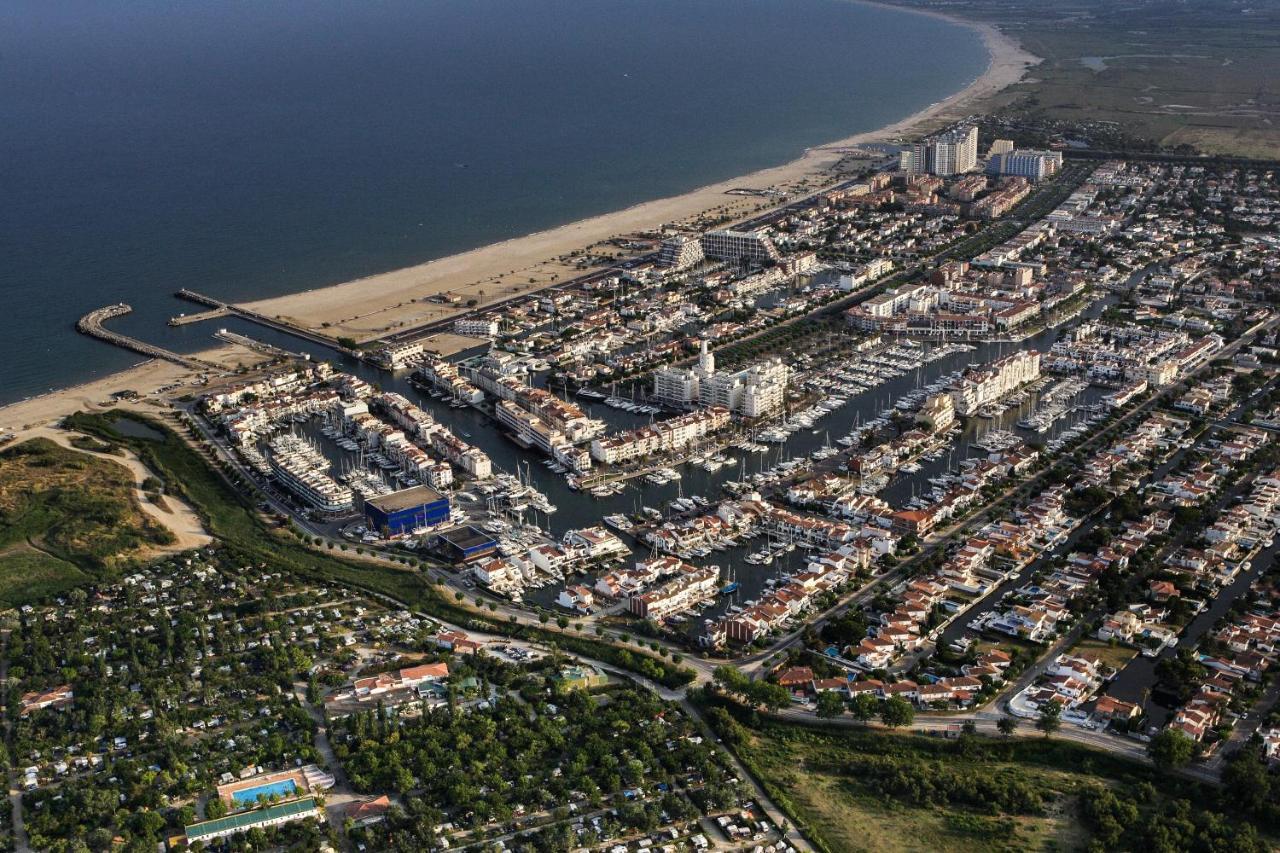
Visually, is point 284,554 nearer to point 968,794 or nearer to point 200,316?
point 968,794

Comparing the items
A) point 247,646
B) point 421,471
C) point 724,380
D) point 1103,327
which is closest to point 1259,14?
point 1103,327

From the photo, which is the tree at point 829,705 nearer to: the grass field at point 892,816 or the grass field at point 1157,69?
the grass field at point 892,816

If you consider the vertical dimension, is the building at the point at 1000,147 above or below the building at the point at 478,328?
above

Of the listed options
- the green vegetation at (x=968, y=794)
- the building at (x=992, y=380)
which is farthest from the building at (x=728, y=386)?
the green vegetation at (x=968, y=794)

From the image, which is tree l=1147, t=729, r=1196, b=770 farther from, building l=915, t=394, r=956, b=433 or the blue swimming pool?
building l=915, t=394, r=956, b=433

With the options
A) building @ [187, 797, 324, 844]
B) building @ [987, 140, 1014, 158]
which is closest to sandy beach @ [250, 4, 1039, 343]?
building @ [987, 140, 1014, 158]

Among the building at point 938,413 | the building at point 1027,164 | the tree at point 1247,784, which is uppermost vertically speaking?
the building at point 1027,164

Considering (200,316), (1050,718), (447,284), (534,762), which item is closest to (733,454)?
(1050,718)
